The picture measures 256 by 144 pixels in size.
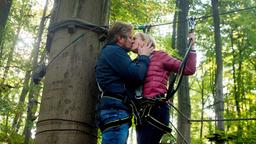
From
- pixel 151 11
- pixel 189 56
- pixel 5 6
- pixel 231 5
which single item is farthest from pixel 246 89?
pixel 189 56

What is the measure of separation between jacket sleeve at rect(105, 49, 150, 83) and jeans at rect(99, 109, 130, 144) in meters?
0.26

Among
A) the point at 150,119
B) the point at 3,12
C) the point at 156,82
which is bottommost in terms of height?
the point at 150,119

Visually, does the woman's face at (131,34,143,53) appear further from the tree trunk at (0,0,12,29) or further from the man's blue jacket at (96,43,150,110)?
the tree trunk at (0,0,12,29)

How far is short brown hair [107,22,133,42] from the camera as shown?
2861 mm

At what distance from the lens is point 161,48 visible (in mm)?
11453

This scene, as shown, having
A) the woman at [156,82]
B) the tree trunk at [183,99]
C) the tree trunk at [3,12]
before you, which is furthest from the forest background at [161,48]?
the woman at [156,82]

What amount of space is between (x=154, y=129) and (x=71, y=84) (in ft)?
2.38

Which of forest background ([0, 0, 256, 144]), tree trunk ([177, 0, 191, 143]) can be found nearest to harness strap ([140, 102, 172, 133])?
forest background ([0, 0, 256, 144])

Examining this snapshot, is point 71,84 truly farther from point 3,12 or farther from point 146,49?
point 3,12

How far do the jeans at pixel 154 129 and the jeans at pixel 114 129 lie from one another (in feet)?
0.90

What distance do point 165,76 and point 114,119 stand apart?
60cm

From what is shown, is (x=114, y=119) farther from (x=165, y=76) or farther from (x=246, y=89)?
(x=246, y=89)

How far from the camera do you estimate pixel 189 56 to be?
288 centimetres

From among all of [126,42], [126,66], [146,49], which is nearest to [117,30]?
[126,42]
